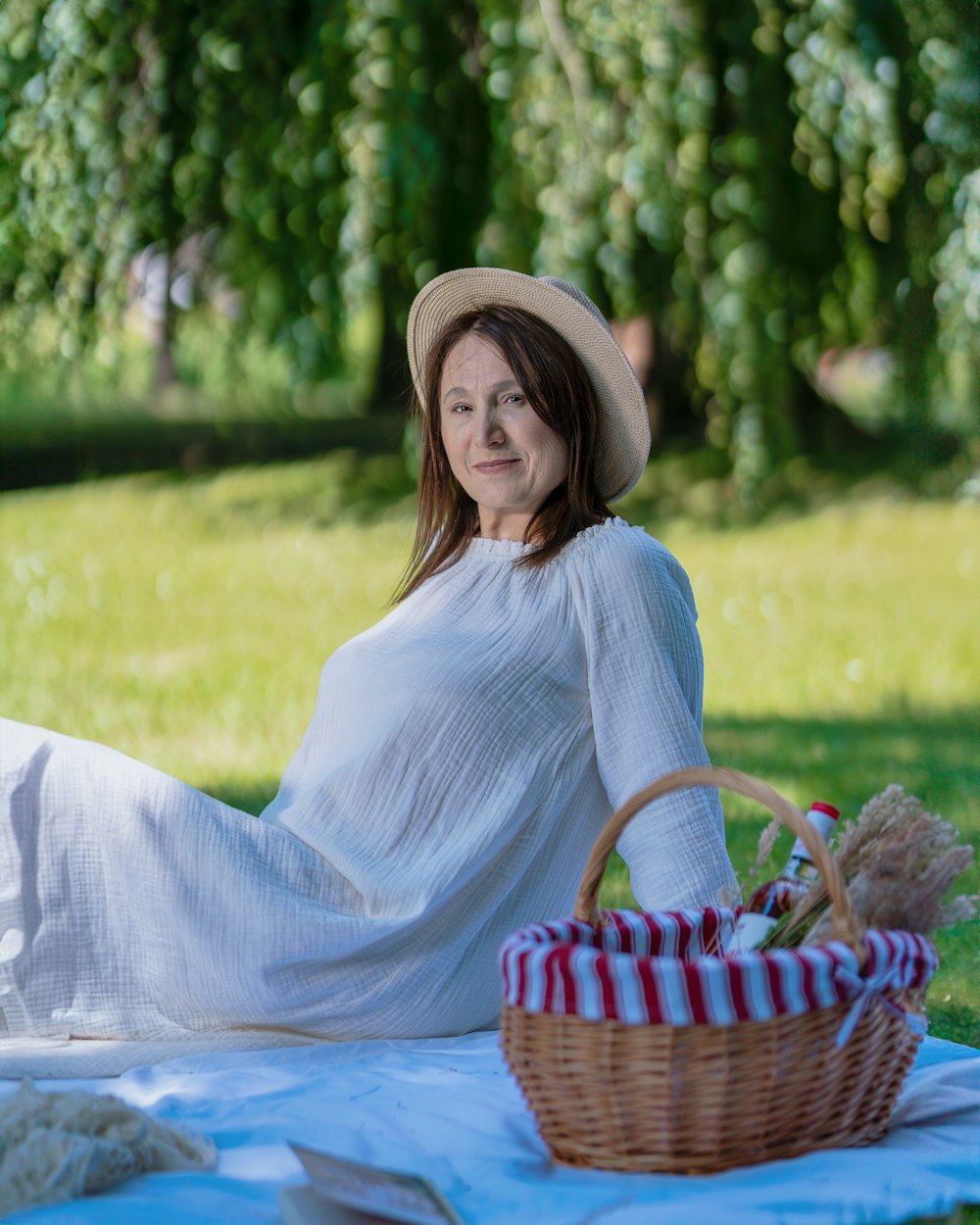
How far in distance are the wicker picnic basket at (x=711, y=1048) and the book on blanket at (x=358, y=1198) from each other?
17 cm

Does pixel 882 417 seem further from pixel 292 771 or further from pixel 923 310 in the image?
pixel 292 771

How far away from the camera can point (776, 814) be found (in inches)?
66.6

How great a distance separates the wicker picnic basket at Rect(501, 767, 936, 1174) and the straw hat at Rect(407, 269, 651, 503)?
752mm

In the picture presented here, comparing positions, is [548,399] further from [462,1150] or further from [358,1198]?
[358,1198]

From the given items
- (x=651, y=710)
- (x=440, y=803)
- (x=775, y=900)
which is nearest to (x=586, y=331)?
(x=651, y=710)

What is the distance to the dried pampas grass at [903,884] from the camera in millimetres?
1740

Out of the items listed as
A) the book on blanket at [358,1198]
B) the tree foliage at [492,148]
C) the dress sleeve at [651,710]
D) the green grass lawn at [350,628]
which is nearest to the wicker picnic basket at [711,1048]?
the book on blanket at [358,1198]

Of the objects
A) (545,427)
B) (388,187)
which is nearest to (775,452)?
(388,187)

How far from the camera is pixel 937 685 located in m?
5.22

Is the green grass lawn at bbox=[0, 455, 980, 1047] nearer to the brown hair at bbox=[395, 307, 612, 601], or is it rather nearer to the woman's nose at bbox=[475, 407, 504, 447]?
the brown hair at bbox=[395, 307, 612, 601]

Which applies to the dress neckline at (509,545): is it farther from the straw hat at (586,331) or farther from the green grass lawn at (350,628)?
the green grass lawn at (350,628)

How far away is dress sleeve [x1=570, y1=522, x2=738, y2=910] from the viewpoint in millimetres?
2068

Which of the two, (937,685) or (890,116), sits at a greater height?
(890,116)

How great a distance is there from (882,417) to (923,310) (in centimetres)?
378
